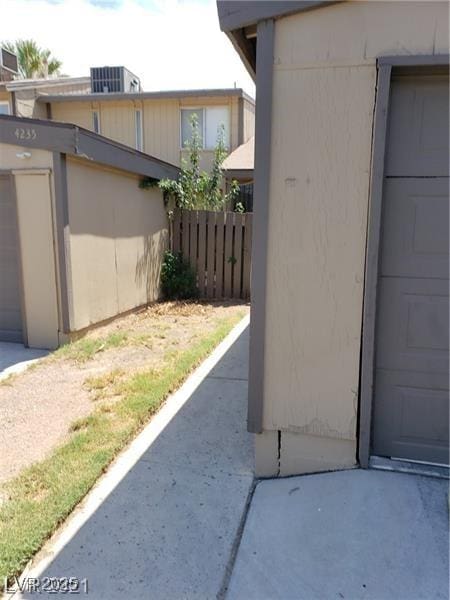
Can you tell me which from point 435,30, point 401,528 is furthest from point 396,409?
point 435,30

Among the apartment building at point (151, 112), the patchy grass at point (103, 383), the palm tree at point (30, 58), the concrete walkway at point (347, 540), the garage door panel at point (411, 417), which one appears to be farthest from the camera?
the palm tree at point (30, 58)

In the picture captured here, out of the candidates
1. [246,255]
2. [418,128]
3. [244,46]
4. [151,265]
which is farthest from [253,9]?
[246,255]

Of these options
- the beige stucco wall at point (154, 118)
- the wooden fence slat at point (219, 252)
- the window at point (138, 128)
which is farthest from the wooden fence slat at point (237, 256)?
the window at point (138, 128)

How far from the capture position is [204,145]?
503 inches

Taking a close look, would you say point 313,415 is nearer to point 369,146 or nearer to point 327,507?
point 327,507

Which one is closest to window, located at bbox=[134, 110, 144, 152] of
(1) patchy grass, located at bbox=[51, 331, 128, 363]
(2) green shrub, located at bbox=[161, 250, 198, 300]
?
(2) green shrub, located at bbox=[161, 250, 198, 300]

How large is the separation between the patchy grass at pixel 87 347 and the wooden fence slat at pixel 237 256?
3090 millimetres

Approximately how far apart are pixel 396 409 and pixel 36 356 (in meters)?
4.40

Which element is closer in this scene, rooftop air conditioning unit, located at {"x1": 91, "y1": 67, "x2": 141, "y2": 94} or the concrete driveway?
the concrete driveway

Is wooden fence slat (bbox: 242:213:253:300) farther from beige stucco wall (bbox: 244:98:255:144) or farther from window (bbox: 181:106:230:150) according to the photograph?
beige stucco wall (bbox: 244:98:255:144)

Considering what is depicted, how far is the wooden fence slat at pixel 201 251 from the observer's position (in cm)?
838

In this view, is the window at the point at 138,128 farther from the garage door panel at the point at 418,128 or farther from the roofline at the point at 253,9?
the garage door panel at the point at 418,128

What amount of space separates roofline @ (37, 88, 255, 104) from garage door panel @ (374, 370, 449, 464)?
1138 cm

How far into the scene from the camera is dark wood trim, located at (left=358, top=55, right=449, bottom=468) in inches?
85.8
